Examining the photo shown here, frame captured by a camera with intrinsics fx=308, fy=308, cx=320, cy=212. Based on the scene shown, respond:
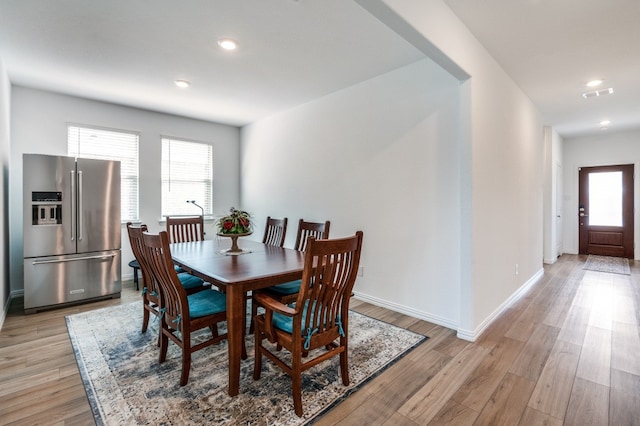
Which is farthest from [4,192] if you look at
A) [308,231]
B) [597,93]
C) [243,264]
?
[597,93]

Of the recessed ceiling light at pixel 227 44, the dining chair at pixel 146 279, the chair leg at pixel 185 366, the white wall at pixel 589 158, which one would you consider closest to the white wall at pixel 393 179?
the recessed ceiling light at pixel 227 44

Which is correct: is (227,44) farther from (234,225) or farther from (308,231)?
(308,231)

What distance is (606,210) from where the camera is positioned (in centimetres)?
653

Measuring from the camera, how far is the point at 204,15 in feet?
7.80

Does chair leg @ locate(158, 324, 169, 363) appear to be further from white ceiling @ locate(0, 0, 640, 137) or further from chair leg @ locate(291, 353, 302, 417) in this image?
white ceiling @ locate(0, 0, 640, 137)

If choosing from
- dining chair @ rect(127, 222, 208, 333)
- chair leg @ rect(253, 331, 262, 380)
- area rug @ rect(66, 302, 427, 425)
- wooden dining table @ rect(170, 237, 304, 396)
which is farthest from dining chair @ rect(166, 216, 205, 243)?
chair leg @ rect(253, 331, 262, 380)

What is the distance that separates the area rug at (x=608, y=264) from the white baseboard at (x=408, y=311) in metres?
4.25

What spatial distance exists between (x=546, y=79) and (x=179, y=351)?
186 inches

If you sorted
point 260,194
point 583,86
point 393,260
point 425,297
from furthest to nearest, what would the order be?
point 260,194 < point 583,86 < point 393,260 < point 425,297

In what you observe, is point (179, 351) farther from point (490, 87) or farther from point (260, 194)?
point (490, 87)

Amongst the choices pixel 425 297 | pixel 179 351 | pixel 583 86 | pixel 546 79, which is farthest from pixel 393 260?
pixel 583 86

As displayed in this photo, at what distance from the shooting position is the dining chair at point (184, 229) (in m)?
3.63

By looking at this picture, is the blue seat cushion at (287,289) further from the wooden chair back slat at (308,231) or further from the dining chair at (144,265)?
the dining chair at (144,265)

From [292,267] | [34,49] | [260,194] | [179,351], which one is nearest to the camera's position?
[292,267]
